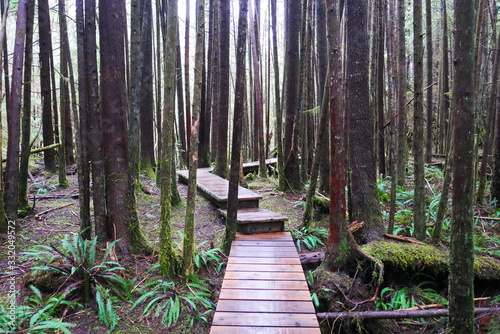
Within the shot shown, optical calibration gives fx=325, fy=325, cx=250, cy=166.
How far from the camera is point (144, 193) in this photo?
7.62m

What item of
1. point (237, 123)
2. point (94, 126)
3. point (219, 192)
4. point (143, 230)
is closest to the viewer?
point (94, 126)

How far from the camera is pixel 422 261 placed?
182 inches

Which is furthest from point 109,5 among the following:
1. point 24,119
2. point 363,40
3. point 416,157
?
point 416,157

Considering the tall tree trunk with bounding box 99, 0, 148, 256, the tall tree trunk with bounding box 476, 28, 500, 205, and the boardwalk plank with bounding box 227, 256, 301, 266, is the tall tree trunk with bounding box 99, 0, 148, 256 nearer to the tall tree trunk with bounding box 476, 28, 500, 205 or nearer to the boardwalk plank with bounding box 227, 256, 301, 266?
the boardwalk plank with bounding box 227, 256, 301, 266

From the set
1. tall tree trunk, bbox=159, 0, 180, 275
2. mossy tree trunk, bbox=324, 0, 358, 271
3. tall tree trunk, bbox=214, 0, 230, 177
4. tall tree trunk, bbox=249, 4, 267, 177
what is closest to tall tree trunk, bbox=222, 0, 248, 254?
tall tree trunk, bbox=159, 0, 180, 275

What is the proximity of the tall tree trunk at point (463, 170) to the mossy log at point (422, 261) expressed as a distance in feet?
6.48

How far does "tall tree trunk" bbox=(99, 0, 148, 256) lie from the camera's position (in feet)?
14.2

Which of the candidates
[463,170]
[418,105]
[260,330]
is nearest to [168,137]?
[260,330]

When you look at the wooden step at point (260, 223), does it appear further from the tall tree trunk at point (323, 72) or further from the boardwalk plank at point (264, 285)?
the tall tree trunk at point (323, 72)

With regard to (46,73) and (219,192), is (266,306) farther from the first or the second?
(46,73)

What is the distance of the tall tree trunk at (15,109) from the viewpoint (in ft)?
15.0

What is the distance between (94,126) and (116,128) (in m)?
0.27

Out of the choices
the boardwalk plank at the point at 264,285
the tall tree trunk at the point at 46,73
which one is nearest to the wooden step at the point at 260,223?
the boardwalk plank at the point at 264,285

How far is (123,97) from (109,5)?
120 centimetres
